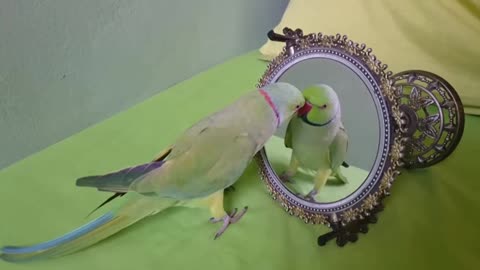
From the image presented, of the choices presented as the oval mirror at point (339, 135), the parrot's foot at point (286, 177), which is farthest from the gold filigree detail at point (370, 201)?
the parrot's foot at point (286, 177)

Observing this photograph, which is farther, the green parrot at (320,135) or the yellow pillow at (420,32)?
the yellow pillow at (420,32)

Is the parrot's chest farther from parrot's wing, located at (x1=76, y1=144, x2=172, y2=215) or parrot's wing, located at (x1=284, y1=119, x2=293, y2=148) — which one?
parrot's wing, located at (x1=76, y1=144, x2=172, y2=215)

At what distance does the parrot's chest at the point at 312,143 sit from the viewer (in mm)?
603

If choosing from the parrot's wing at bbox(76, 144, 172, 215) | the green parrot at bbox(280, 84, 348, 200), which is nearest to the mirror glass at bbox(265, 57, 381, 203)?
the green parrot at bbox(280, 84, 348, 200)

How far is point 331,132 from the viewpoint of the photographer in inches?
23.7

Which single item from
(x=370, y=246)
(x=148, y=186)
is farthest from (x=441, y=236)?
(x=148, y=186)

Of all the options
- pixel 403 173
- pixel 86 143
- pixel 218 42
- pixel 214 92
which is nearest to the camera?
pixel 403 173

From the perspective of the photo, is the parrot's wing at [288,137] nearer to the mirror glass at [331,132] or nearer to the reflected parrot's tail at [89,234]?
the mirror glass at [331,132]

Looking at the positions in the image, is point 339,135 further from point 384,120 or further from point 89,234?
point 89,234

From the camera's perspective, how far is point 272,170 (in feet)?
2.17

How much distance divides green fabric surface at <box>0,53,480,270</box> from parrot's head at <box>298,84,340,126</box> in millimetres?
142

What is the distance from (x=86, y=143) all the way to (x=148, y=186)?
26cm

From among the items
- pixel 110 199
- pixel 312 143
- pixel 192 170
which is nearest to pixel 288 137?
pixel 312 143

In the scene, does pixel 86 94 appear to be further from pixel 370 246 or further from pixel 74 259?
pixel 370 246
